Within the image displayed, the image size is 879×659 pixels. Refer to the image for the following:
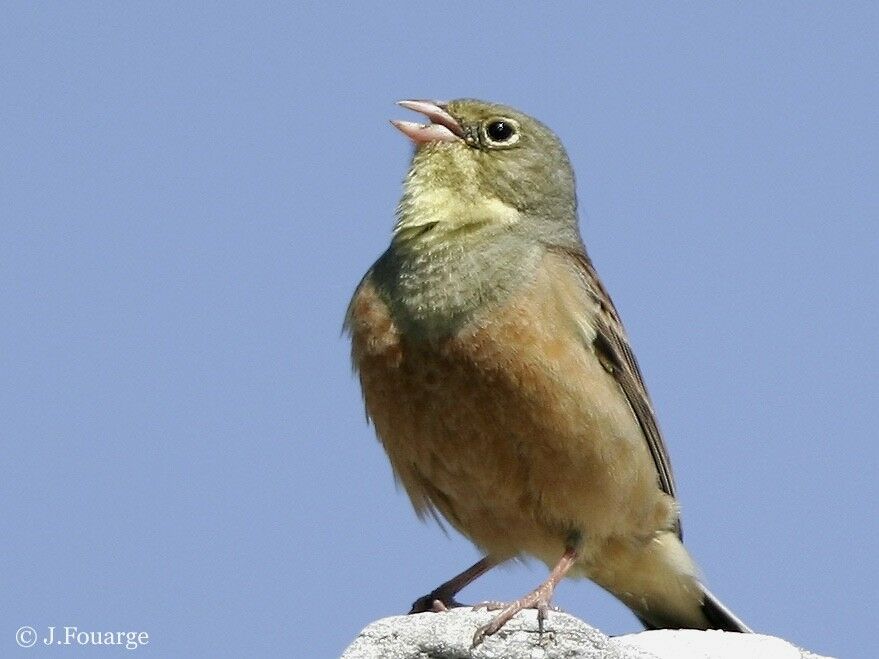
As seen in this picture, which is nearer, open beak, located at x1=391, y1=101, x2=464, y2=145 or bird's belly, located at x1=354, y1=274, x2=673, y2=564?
bird's belly, located at x1=354, y1=274, x2=673, y2=564

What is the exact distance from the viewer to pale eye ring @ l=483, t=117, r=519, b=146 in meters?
8.90

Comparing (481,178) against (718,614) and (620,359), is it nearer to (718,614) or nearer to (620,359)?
(620,359)

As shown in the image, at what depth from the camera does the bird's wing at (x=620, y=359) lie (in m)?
8.69

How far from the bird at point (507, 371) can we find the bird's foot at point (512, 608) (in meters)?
0.26

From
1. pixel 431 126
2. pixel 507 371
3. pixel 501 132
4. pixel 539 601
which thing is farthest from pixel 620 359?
pixel 539 601

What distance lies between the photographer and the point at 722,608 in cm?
933

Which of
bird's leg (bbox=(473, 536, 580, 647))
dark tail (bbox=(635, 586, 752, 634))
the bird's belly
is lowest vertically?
dark tail (bbox=(635, 586, 752, 634))

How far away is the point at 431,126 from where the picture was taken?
28.9 feet

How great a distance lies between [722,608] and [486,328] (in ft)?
8.47

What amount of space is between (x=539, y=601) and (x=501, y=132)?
305cm

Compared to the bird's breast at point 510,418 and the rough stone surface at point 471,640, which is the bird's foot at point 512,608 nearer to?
the rough stone surface at point 471,640

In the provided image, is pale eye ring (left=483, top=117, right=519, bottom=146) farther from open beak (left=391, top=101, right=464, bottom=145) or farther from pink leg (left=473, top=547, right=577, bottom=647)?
pink leg (left=473, top=547, right=577, bottom=647)

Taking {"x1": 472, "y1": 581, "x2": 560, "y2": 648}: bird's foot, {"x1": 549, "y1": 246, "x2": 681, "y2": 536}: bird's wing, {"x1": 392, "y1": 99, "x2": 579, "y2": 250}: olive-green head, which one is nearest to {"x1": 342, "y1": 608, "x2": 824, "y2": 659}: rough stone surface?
{"x1": 472, "y1": 581, "x2": 560, "y2": 648}: bird's foot

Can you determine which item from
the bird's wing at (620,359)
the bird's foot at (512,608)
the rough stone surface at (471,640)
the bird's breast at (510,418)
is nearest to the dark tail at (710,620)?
the bird's wing at (620,359)
